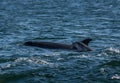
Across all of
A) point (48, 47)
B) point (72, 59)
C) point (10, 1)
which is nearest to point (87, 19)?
point (48, 47)

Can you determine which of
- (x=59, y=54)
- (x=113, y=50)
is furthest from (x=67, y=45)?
(x=113, y=50)

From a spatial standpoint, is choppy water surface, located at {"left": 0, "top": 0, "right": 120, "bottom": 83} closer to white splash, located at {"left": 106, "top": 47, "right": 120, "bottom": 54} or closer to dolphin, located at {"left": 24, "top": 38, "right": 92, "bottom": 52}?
white splash, located at {"left": 106, "top": 47, "right": 120, "bottom": 54}

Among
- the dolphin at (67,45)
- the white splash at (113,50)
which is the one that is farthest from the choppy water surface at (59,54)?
the dolphin at (67,45)

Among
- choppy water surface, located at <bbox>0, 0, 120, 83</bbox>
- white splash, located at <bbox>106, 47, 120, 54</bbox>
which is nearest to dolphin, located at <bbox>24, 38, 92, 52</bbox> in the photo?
choppy water surface, located at <bbox>0, 0, 120, 83</bbox>

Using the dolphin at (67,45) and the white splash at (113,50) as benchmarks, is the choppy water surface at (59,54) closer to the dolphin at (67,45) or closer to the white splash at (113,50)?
the white splash at (113,50)

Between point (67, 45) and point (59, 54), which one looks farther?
point (67, 45)

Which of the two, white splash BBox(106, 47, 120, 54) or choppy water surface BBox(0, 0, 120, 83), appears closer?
choppy water surface BBox(0, 0, 120, 83)

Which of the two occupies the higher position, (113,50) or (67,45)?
(67,45)

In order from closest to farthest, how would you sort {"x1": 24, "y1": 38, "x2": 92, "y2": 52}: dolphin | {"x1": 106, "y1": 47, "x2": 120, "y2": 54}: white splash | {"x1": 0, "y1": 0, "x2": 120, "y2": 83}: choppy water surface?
{"x1": 0, "y1": 0, "x2": 120, "y2": 83}: choppy water surface
{"x1": 106, "y1": 47, "x2": 120, "y2": 54}: white splash
{"x1": 24, "y1": 38, "x2": 92, "y2": 52}: dolphin

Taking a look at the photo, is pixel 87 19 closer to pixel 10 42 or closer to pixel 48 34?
pixel 48 34

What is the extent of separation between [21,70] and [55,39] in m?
13.7

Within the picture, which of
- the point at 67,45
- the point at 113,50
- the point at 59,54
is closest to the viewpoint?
the point at 59,54

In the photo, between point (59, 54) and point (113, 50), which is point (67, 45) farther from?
point (113, 50)

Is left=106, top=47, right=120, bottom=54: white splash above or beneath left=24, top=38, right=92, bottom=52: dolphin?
beneath
